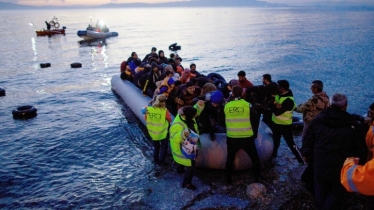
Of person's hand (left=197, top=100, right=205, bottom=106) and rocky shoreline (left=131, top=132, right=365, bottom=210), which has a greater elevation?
person's hand (left=197, top=100, right=205, bottom=106)

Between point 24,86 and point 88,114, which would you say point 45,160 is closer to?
point 88,114

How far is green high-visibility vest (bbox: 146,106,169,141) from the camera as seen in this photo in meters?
6.31

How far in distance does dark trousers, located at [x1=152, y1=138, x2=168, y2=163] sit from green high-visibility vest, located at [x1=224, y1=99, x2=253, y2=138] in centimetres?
193

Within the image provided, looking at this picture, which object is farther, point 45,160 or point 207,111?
point 45,160

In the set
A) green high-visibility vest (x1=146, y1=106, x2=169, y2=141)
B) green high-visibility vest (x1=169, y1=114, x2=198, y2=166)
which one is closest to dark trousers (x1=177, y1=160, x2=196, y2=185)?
green high-visibility vest (x1=169, y1=114, x2=198, y2=166)

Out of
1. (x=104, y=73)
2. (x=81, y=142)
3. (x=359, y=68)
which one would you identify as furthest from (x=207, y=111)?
(x=359, y=68)

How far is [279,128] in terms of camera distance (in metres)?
6.30

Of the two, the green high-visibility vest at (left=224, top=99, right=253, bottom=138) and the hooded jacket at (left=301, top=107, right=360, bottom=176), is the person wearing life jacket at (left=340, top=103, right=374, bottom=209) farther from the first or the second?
the green high-visibility vest at (left=224, top=99, right=253, bottom=138)

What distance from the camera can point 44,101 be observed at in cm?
1314

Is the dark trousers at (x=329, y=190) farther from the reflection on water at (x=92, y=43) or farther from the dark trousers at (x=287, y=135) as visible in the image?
the reflection on water at (x=92, y=43)

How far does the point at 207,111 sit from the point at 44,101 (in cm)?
969

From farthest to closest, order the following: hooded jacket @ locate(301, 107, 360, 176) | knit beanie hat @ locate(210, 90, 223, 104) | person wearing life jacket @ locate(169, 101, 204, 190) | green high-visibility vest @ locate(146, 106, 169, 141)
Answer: green high-visibility vest @ locate(146, 106, 169, 141)
knit beanie hat @ locate(210, 90, 223, 104)
person wearing life jacket @ locate(169, 101, 204, 190)
hooded jacket @ locate(301, 107, 360, 176)

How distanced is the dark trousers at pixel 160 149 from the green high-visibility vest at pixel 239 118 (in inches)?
76.1

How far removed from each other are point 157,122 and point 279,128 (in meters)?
2.59
